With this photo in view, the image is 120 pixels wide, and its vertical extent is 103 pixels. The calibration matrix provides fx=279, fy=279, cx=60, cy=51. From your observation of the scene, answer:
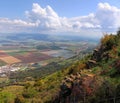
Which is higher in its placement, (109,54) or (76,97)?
(109,54)

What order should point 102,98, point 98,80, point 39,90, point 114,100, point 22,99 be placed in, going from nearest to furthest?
1. point 114,100
2. point 102,98
3. point 98,80
4. point 22,99
5. point 39,90

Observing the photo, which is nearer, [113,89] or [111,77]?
[113,89]

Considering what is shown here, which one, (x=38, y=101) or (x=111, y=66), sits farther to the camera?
(x=38, y=101)

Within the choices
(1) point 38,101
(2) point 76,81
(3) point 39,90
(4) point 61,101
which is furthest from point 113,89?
(3) point 39,90

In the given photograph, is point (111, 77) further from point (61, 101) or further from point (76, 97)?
point (61, 101)

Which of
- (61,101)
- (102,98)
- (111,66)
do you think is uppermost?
(111,66)

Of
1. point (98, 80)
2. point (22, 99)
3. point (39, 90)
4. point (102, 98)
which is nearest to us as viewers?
point (102, 98)

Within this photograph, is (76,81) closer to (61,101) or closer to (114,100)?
(61,101)

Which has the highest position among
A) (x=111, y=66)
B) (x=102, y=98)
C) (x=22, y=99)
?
(x=111, y=66)

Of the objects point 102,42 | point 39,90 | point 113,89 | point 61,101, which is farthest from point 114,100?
point 39,90
